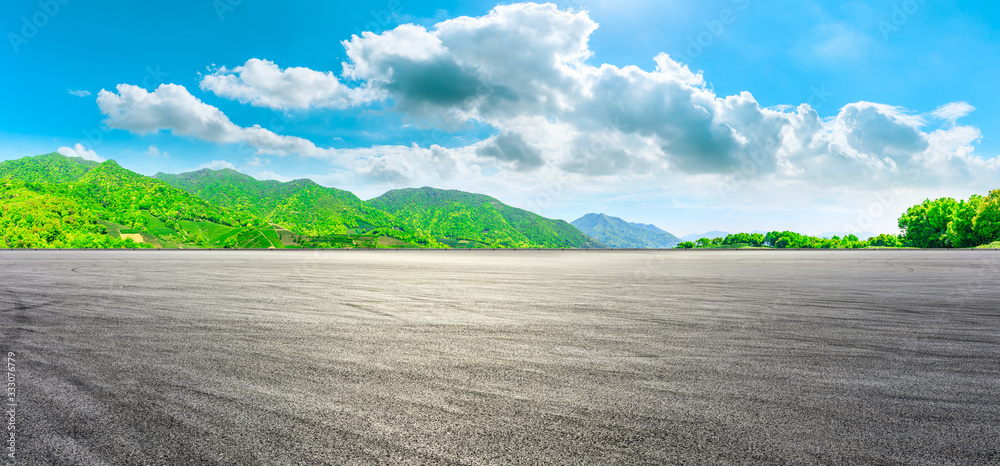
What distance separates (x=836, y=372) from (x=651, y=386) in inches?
104

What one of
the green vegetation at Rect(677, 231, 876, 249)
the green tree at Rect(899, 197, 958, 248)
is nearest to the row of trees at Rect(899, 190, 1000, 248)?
the green tree at Rect(899, 197, 958, 248)

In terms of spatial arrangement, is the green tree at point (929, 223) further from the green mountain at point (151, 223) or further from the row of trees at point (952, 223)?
the green mountain at point (151, 223)

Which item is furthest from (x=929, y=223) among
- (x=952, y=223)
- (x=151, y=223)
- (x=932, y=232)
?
(x=151, y=223)

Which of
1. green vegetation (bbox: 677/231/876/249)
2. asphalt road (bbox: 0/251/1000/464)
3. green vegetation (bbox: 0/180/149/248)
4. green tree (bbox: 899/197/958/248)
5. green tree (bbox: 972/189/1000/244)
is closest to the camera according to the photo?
asphalt road (bbox: 0/251/1000/464)

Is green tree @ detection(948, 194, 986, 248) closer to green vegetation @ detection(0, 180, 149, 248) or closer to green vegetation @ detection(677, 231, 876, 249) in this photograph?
green vegetation @ detection(677, 231, 876, 249)

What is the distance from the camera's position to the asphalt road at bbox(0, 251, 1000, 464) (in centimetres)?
379

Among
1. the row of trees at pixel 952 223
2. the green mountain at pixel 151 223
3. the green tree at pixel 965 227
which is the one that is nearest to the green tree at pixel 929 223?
the row of trees at pixel 952 223

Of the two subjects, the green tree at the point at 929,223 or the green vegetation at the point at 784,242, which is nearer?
the green tree at the point at 929,223

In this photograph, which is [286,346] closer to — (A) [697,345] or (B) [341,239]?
(A) [697,345]

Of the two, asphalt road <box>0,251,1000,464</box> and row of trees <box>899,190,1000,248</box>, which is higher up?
row of trees <box>899,190,1000,248</box>

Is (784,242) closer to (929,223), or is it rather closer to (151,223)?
(929,223)

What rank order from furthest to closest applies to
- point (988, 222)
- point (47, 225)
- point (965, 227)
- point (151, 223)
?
1. point (151, 223)
2. point (47, 225)
3. point (965, 227)
4. point (988, 222)

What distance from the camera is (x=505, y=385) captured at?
5.43 m

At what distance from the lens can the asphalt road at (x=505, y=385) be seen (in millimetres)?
3791
